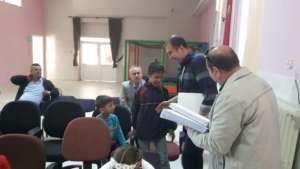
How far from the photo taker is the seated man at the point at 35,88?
3.88 m

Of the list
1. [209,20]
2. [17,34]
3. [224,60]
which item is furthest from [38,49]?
[224,60]

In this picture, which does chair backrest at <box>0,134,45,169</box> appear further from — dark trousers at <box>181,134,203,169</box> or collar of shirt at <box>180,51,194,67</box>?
collar of shirt at <box>180,51,194,67</box>

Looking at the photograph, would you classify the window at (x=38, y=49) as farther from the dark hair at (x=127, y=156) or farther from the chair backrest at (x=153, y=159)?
the dark hair at (x=127, y=156)

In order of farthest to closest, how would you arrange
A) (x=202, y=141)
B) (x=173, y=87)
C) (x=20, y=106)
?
(x=173, y=87) < (x=20, y=106) < (x=202, y=141)

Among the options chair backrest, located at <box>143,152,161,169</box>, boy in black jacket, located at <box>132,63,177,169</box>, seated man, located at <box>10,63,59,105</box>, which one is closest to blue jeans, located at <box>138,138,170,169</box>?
boy in black jacket, located at <box>132,63,177,169</box>

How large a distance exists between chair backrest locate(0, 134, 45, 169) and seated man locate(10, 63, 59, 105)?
204 cm

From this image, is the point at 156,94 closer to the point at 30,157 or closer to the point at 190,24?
the point at 30,157

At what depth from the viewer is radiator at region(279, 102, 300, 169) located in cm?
172

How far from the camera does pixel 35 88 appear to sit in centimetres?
394

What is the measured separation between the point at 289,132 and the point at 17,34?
9543 millimetres

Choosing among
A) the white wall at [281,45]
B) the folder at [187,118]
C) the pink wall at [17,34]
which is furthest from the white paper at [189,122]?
the pink wall at [17,34]

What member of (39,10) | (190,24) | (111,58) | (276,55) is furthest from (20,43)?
(276,55)

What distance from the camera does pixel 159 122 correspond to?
237 centimetres

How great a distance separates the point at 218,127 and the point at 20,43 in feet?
32.0
